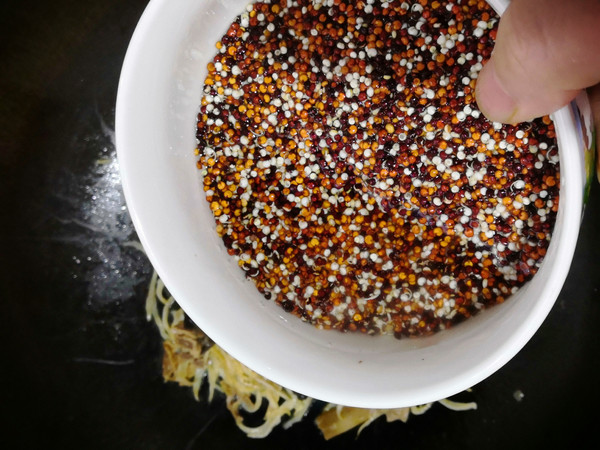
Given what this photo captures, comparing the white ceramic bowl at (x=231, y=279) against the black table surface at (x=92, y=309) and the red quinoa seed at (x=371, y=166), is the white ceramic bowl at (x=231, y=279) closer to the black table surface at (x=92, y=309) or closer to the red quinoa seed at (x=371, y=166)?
the red quinoa seed at (x=371, y=166)

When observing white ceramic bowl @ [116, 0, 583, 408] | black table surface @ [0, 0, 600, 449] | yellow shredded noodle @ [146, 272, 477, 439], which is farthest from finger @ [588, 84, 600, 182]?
yellow shredded noodle @ [146, 272, 477, 439]

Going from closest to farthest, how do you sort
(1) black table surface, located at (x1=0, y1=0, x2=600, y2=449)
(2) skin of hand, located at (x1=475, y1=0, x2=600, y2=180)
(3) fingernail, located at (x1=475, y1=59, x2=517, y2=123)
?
1. (2) skin of hand, located at (x1=475, y1=0, x2=600, y2=180)
2. (3) fingernail, located at (x1=475, y1=59, x2=517, y2=123)
3. (1) black table surface, located at (x1=0, y1=0, x2=600, y2=449)

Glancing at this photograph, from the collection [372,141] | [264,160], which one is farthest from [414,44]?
[264,160]

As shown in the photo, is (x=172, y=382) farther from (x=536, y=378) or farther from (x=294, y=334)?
(x=536, y=378)

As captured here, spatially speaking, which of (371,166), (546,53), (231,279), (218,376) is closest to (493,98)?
(546,53)

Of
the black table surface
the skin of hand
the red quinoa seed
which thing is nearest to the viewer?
the skin of hand

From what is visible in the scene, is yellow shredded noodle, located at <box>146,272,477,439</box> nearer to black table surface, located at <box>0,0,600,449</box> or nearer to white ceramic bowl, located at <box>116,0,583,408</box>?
black table surface, located at <box>0,0,600,449</box>

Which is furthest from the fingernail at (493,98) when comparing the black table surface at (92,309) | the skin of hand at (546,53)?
the black table surface at (92,309)
